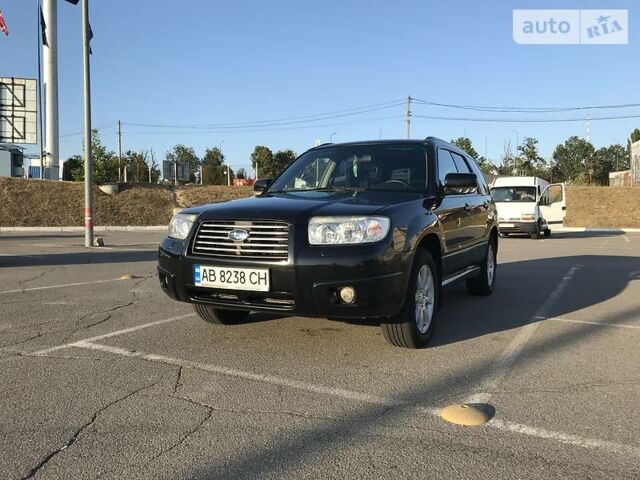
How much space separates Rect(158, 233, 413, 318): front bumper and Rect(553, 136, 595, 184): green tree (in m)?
73.6

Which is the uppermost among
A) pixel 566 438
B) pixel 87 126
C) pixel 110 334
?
pixel 87 126

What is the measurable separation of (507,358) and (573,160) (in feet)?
→ 250

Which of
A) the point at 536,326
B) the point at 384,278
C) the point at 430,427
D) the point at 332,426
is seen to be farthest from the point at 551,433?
the point at 536,326

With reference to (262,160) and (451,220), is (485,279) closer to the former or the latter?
(451,220)

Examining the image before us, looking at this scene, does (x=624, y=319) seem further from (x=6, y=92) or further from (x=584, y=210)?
(x=584, y=210)

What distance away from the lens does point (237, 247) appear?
4312 mm

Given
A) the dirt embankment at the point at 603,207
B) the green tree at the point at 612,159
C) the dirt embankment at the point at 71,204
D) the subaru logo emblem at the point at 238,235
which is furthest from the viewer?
the green tree at the point at 612,159

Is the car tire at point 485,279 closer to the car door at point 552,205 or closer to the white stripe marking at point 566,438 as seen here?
the white stripe marking at point 566,438

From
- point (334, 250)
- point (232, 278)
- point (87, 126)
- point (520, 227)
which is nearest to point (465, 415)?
point (334, 250)

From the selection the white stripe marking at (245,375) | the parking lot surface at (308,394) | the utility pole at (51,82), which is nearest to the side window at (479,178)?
the parking lot surface at (308,394)

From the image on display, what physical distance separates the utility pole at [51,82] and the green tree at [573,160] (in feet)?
191

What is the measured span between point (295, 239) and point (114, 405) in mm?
1622

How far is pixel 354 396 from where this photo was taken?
3617 mm

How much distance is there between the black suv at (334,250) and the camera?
4090 mm
